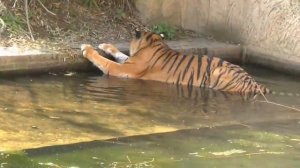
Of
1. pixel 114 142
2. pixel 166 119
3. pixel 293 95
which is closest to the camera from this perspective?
pixel 114 142

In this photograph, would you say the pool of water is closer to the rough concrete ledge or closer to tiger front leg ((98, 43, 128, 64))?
the rough concrete ledge

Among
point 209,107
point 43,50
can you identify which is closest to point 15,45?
point 43,50

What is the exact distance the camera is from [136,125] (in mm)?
5621

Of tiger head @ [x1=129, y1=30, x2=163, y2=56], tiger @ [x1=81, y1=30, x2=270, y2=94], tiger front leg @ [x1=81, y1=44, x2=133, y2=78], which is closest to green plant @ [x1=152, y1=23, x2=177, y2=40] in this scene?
tiger head @ [x1=129, y1=30, x2=163, y2=56]

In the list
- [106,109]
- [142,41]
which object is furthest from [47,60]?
[106,109]

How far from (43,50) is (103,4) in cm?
200

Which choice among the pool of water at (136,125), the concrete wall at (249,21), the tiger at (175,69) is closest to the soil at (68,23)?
the concrete wall at (249,21)

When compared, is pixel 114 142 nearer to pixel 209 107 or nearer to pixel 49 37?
pixel 209 107

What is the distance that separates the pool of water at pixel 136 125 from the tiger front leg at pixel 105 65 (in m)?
0.16

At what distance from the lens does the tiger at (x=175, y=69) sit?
7.66 m

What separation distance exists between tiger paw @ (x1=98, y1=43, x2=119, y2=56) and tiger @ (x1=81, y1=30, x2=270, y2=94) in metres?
0.16

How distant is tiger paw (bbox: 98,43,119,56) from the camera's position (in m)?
8.01

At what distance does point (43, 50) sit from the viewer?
7.71 m

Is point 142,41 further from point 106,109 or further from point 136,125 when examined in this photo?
point 136,125
